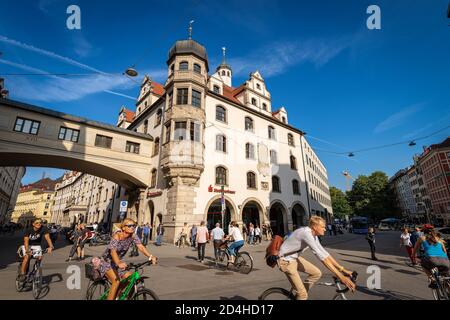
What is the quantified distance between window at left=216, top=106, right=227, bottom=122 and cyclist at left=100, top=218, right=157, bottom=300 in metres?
19.9

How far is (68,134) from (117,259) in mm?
19533

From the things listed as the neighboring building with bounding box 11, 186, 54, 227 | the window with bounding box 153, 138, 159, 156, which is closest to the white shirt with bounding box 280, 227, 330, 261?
the window with bounding box 153, 138, 159, 156

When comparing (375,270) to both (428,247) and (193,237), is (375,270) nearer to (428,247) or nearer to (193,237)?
(428,247)

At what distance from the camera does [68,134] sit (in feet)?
64.0

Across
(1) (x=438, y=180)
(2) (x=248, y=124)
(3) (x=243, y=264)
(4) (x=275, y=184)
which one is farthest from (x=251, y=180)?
(1) (x=438, y=180)

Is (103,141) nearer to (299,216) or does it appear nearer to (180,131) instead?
(180,131)

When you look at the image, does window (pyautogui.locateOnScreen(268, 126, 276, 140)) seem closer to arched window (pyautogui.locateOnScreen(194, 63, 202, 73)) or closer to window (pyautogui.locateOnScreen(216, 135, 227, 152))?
window (pyautogui.locateOnScreen(216, 135, 227, 152))

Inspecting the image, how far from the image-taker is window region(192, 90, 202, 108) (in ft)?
A: 69.4

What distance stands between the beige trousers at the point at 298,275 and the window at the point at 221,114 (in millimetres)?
20765

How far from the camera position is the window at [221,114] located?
936 inches

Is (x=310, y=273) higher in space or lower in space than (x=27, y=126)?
lower

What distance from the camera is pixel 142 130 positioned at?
88.4 feet

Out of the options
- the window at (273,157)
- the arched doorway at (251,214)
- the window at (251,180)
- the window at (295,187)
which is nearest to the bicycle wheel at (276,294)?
the window at (251,180)
